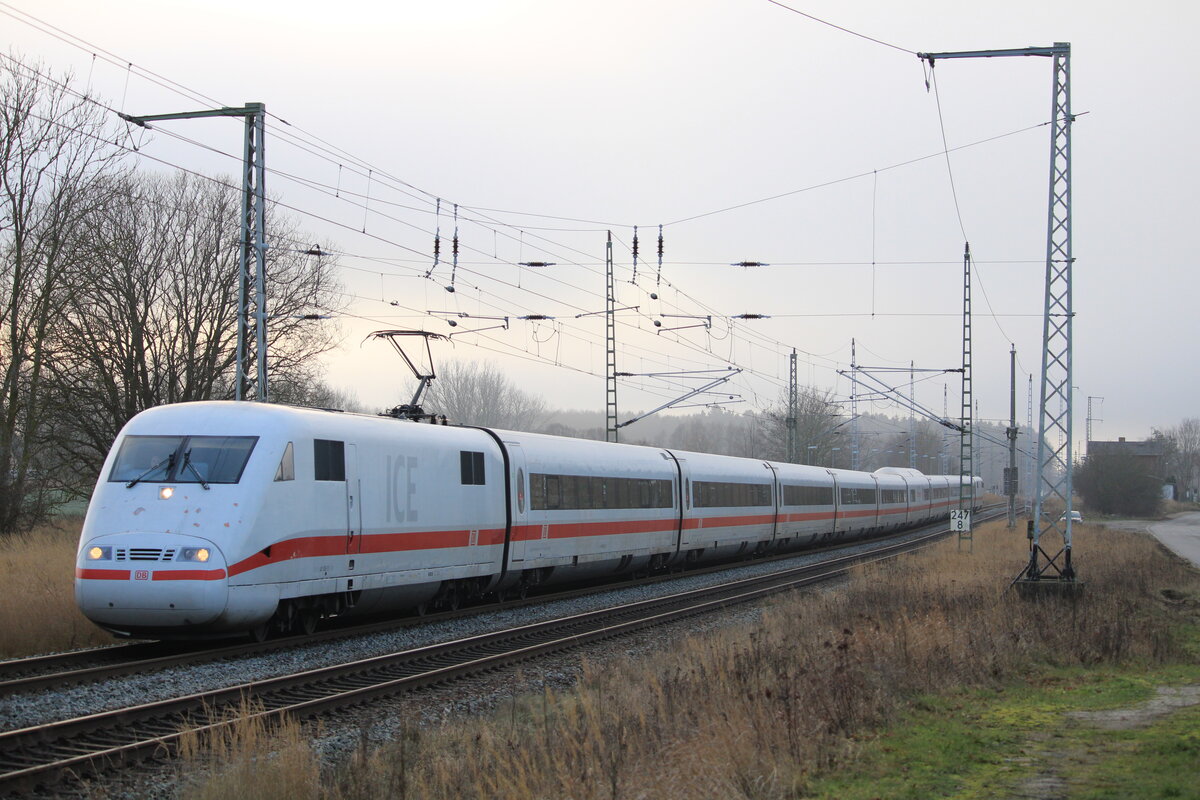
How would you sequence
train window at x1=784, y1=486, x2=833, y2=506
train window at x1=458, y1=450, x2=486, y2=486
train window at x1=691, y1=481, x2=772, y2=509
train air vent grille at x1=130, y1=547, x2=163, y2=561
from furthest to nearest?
1. train window at x1=784, y1=486, x2=833, y2=506
2. train window at x1=691, y1=481, x2=772, y2=509
3. train window at x1=458, y1=450, x2=486, y2=486
4. train air vent grille at x1=130, y1=547, x2=163, y2=561

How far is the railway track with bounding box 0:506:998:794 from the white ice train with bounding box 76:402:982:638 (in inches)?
68.8

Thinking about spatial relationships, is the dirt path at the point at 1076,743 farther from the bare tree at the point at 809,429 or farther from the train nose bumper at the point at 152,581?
the bare tree at the point at 809,429

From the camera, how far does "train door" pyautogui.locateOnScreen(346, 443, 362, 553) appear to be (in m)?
14.8

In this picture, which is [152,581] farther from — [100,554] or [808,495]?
[808,495]

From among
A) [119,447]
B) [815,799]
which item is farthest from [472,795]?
[119,447]

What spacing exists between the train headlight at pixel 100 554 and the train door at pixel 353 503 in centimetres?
318

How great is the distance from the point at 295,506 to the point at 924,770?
8.74m

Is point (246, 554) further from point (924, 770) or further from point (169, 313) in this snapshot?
point (169, 313)

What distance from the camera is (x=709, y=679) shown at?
1075cm

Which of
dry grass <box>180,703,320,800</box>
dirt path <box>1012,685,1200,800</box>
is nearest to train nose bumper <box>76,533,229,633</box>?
dry grass <box>180,703,320,800</box>

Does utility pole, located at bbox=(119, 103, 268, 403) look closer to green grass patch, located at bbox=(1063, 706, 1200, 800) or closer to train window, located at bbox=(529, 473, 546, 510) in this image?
train window, located at bbox=(529, 473, 546, 510)

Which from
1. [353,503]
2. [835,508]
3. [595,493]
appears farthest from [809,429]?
[353,503]

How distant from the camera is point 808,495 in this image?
39.5 metres

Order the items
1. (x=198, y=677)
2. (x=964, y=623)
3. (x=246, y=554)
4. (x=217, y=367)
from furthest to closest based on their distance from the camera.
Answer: (x=217, y=367), (x=964, y=623), (x=246, y=554), (x=198, y=677)
